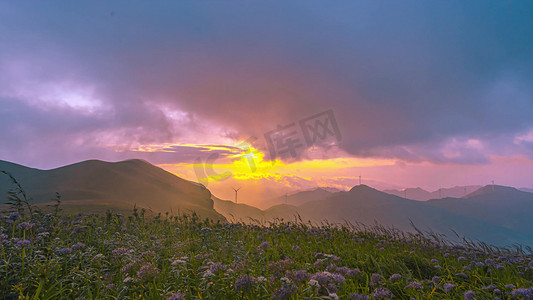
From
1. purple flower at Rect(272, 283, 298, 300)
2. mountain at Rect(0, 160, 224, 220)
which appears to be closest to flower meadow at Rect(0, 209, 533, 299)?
purple flower at Rect(272, 283, 298, 300)

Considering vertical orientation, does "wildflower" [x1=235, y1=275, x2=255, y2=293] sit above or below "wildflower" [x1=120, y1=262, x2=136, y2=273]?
below

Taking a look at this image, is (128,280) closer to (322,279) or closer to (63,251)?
(63,251)

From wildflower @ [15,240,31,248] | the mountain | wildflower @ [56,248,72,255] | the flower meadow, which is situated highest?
the mountain

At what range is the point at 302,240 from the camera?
9781 millimetres

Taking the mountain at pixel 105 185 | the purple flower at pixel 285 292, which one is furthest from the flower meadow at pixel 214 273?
the mountain at pixel 105 185

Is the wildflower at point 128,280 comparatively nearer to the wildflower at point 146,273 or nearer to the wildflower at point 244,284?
the wildflower at point 146,273

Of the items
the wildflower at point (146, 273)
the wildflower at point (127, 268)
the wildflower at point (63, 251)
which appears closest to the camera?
the wildflower at point (146, 273)

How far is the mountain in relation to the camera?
9538 cm

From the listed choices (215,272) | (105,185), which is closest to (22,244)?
(215,272)

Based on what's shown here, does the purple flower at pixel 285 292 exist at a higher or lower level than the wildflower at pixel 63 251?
lower

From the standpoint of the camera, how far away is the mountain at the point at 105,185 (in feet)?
313

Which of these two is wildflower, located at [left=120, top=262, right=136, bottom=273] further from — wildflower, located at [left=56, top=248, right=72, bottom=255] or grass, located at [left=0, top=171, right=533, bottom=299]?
wildflower, located at [left=56, top=248, right=72, bottom=255]

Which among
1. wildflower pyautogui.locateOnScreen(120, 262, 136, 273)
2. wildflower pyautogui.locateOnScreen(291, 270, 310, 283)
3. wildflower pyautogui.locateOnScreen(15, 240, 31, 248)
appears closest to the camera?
wildflower pyautogui.locateOnScreen(291, 270, 310, 283)

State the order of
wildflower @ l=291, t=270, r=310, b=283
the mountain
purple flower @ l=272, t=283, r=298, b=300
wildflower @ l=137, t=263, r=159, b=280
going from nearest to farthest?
purple flower @ l=272, t=283, r=298, b=300 → wildflower @ l=291, t=270, r=310, b=283 → wildflower @ l=137, t=263, r=159, b=280 → the mountain
